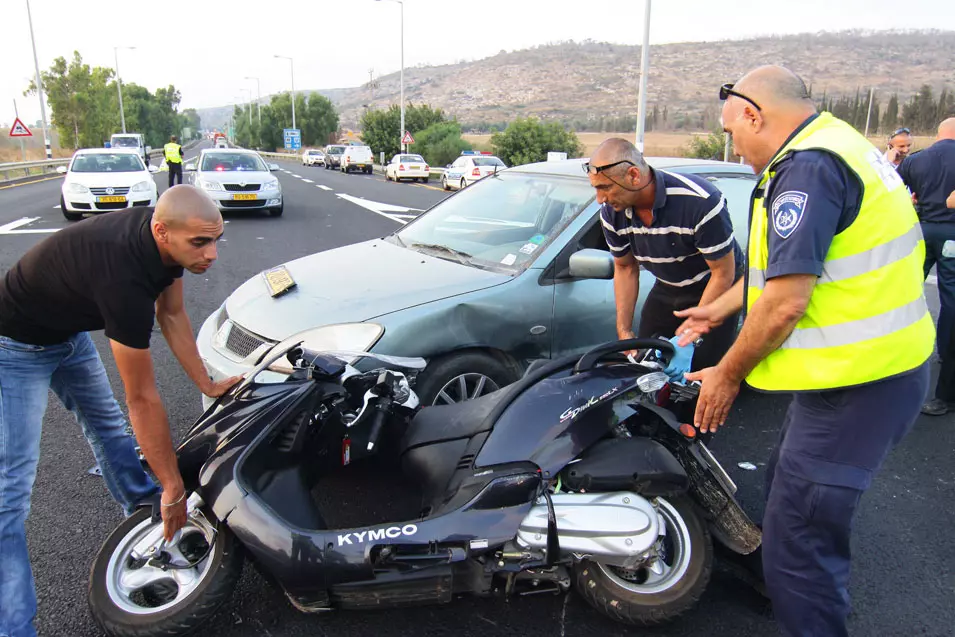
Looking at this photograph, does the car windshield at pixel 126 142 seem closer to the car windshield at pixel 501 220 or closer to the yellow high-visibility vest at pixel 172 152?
the yellow high-visibility vest at pixel 172 152

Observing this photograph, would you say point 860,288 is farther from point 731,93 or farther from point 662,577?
point 662,577

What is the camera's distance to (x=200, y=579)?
7.73ft

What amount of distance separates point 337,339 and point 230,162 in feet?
46.4

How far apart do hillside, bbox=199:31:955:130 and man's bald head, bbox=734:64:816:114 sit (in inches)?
3877

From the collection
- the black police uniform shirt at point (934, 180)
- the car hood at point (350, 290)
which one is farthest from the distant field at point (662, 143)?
the car hood at point (350, 290)

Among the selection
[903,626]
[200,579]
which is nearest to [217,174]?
[200,579]

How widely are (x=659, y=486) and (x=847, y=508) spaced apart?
62 cm

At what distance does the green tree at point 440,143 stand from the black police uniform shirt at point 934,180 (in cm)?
3894

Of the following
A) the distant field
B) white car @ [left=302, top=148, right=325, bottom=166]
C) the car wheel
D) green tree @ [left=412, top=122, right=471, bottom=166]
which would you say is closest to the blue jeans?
the car wheel

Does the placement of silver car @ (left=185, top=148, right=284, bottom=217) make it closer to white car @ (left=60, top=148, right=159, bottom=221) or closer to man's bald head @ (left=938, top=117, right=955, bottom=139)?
white car @ (left=60, top=148, right=159, bottom=221)

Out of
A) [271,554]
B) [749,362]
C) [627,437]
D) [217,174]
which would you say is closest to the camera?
[749,362]

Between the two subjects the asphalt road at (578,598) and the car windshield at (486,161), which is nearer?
the asphalt road at (578,598)

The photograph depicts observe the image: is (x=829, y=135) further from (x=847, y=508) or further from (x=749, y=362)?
(x=847, y=508)

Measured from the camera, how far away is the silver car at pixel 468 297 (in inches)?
136
